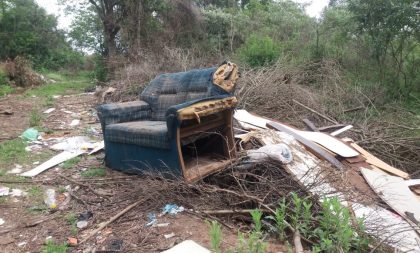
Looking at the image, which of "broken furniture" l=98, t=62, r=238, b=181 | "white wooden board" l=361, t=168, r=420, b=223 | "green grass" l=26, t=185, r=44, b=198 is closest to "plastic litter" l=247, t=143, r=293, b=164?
"broken furniture" l=98, t=62, r=238, b=181

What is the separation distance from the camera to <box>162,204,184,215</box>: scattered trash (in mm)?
3121

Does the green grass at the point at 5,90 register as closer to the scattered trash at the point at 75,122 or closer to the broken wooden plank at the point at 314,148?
the scattered trash at the point at 75,122

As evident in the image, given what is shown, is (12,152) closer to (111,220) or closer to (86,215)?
(86,215)

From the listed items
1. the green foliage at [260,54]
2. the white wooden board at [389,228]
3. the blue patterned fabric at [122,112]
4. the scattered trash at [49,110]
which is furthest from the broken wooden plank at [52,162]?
the green foliage at [260,54]

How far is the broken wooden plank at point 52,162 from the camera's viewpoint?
4.32 m

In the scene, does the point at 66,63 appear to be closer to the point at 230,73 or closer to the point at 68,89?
the point at 68,89

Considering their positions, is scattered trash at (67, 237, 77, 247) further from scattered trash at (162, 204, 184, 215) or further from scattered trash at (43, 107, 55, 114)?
scattered trash at (43, 107, 55, 114)

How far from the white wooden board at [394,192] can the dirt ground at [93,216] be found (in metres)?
1.45

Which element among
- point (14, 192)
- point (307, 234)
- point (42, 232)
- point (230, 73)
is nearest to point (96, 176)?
point (14, 192)

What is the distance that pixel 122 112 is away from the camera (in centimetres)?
449

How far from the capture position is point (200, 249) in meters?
2.32

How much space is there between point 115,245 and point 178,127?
1.21m

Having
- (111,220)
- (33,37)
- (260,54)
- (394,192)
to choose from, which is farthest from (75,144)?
(33,37)

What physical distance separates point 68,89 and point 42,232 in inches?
424
